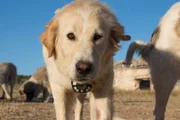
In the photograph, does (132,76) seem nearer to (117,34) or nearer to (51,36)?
(117,34)

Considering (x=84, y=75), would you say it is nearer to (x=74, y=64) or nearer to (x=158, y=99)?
(x=74, y=64)

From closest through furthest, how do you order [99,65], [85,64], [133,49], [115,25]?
[85,64] → [99,65] → [115,25] → [133,49]

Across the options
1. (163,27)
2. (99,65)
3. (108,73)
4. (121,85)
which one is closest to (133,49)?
(163,27)

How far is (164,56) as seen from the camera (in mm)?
6668

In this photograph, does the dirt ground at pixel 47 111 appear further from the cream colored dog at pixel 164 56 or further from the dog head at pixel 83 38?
the dog head at pixel 83 38

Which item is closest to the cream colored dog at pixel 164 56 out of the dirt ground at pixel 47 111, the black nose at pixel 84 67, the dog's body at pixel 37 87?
the dirt ground at pixel 47 111

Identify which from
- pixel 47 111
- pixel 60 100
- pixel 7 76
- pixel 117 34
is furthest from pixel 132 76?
pixel 117 34

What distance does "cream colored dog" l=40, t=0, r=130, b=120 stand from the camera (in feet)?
12.2

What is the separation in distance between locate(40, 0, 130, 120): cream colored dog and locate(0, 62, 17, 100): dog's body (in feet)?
42.2

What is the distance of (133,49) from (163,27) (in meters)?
0.83

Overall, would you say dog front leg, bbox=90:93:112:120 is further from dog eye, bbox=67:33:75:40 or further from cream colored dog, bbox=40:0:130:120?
dog eye, bbox=67:33:75:40

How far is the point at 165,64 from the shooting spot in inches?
264

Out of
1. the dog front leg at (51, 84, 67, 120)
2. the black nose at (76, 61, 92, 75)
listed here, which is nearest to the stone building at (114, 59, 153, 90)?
the dog front leg at (51, 84, 67, 120)

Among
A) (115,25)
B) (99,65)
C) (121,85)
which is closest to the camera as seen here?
(99,65)
